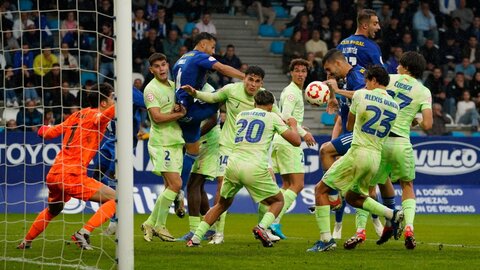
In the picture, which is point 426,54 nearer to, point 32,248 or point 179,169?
point 179,169

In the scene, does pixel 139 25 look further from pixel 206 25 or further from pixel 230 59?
pixel 230 59

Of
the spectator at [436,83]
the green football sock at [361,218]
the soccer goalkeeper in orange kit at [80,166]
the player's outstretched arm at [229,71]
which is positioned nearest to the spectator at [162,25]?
the spectator at [436,83]

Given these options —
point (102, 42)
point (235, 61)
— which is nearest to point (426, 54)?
point (235, 61)

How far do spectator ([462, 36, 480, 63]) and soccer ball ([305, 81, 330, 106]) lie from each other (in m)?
14.9

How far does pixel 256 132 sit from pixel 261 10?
1658cm

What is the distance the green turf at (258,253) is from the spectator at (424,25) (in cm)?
1276

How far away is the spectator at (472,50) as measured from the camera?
28572 millimetres

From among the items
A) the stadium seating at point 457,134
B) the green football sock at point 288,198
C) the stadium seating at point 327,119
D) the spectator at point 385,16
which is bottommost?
the stadium seating at point 457,134

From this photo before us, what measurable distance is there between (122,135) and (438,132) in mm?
15955

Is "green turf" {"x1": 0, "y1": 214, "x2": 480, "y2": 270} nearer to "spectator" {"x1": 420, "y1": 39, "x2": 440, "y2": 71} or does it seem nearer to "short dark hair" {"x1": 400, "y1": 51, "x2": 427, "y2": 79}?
"short dark hair" {"x1": 400, "y1": 51, "x2": 427, "y2": 79}

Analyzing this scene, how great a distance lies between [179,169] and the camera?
14000 millimetres

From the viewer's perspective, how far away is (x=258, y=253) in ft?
40.7

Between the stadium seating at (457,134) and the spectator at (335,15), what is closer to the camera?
the stadium seating at (457,134)

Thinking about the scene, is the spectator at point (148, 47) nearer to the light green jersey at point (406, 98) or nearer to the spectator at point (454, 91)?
the spectator at point (454, 91)
